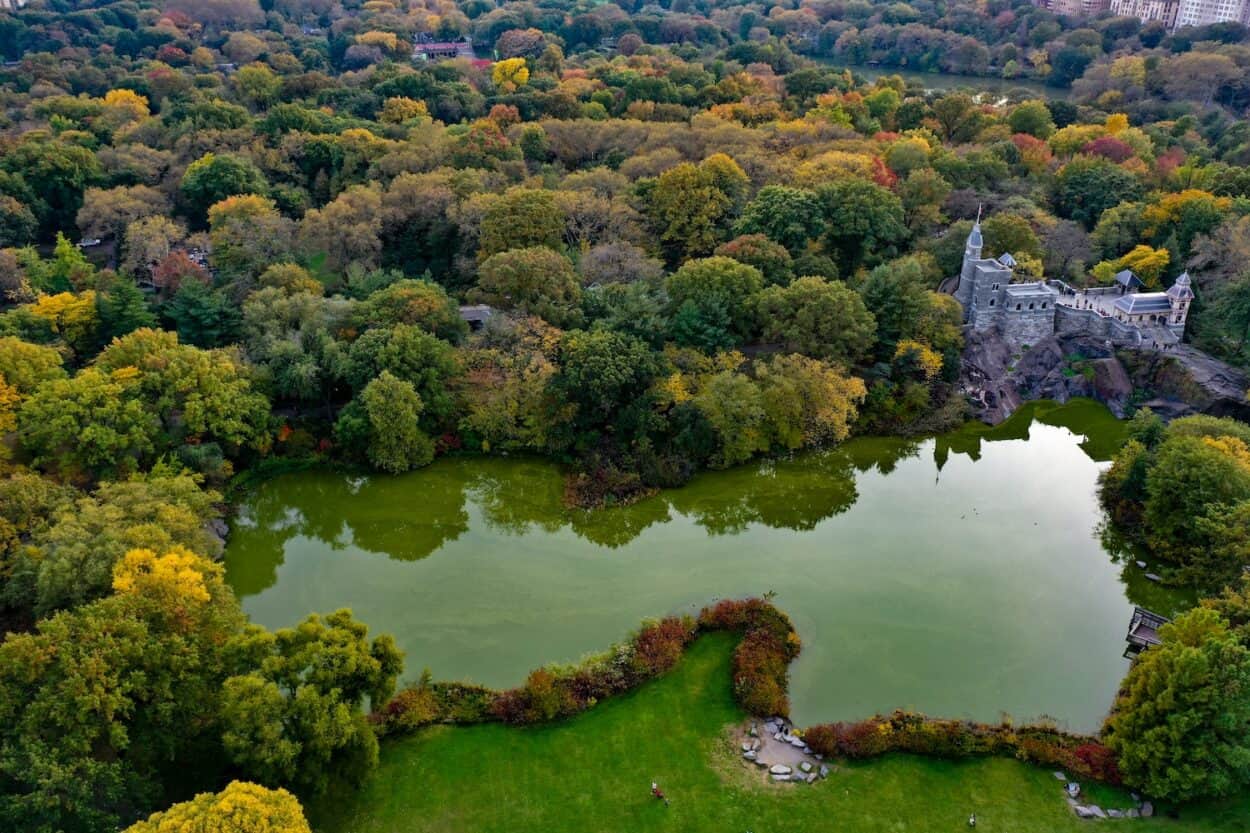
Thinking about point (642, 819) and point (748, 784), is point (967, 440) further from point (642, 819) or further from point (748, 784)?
point (642, 819)

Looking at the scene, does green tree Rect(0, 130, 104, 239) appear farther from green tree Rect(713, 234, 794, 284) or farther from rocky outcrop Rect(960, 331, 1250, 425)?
rocky outcrop Rect(960, 331, 1250, 425)

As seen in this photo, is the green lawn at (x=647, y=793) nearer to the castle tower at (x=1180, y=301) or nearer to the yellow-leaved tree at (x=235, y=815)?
the yellow-leaved tree at (x=235, y=815)

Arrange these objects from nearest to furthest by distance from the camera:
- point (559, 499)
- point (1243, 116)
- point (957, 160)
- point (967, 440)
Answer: point (559, 499) < point (967, 440) < point (957, 160) < point (1243, 116)

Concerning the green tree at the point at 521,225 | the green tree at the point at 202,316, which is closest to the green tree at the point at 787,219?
the green tree at the point at 521,225

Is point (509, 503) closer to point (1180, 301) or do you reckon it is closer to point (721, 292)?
point (721, 292)

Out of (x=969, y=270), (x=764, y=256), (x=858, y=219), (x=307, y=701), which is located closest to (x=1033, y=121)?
(x=858, y=219)

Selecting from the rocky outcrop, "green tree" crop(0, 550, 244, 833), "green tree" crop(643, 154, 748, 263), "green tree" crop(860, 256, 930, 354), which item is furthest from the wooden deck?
"green tree" crop(643, 154, 748, 263)

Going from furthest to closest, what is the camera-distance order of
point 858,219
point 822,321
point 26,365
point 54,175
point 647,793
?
point 54,175 → point 858,219 → point 822,321 → point 26,365 → point 647,793

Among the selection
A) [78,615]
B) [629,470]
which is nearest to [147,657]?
[78,615]
